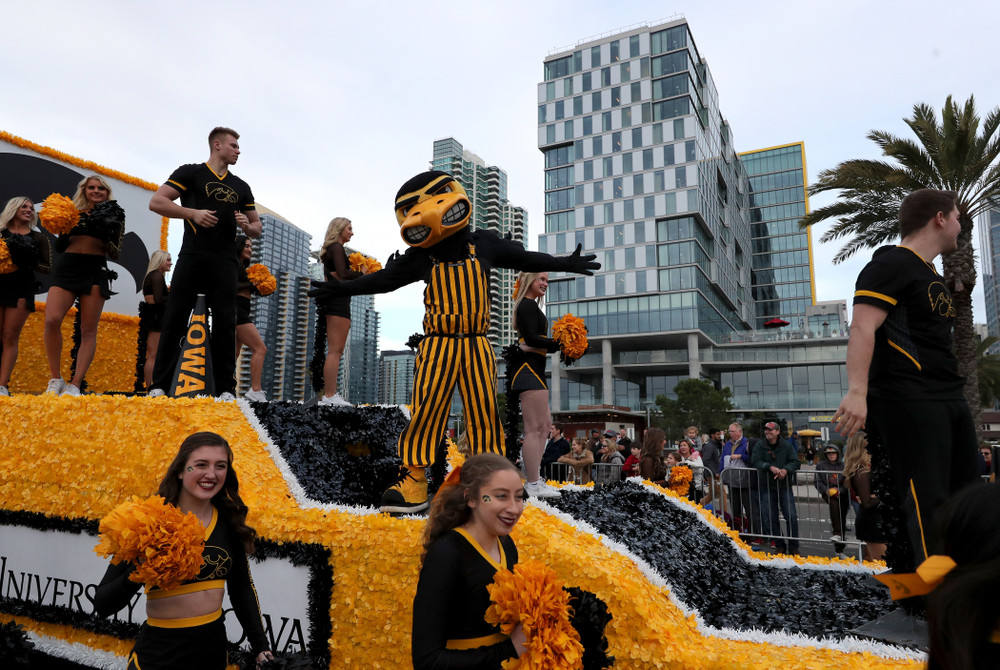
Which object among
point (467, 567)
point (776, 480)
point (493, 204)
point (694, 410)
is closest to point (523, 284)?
point (467, 567)

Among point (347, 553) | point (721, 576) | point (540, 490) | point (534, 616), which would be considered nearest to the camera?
point (534, 616)

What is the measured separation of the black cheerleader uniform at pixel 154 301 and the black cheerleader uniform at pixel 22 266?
956 millimetres

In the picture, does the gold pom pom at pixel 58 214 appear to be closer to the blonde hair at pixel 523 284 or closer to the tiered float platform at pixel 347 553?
the tiered float platform at pixel 347 553

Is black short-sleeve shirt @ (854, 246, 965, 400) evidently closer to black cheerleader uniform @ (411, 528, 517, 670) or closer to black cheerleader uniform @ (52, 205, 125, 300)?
black cheerleader uniform @ (411, 528, 517, 670)

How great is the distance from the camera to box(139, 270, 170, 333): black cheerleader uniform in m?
7.30

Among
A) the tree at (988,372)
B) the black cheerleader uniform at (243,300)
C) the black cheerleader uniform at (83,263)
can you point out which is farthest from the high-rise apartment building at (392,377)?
the black cheerleader uniform at (83,263)

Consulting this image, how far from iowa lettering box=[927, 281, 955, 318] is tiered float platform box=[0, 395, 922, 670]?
156 centimetres

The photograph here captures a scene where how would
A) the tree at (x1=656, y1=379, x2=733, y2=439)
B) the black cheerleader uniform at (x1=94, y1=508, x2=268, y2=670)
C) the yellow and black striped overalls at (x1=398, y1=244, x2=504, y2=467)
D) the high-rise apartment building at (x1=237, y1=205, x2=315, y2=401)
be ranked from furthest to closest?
the high-rise apartment building at (x1=237, y1=205, x2=315, y2=401) < the tree at (x1=656, y1=379, x2=733, y2=439) < the yellow and black striped overalls at (x1=398, y1=244, x2=504, y2=467) < the black cheerleader uniform at (x1=94, y1=508, x2=268, y2=670)

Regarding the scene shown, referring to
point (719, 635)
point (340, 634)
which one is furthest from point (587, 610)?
point (340, 634)

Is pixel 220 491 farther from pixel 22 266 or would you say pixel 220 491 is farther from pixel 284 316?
pixel 284 316

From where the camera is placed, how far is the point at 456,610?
222 centimetres

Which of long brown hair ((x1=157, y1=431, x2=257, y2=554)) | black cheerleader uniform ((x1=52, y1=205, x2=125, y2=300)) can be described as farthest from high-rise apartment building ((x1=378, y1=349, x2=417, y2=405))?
long brown hair ((x1=157, y1=431, x2=257, y2=554))

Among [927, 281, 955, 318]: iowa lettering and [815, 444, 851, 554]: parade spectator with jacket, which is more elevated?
[927, 281, 955, 318]: iowa lettering

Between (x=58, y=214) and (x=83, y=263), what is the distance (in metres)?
0.47
